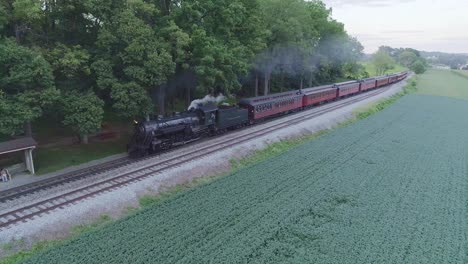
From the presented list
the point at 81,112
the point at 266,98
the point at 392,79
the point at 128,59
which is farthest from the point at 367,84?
the point at 81,112

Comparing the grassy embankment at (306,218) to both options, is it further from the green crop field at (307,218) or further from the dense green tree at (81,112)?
the dense green tree at (81,112)

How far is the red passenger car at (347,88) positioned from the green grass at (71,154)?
3684cm

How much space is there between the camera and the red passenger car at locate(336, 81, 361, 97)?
174 ft

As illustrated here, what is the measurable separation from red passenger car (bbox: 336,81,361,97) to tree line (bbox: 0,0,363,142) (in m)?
22.0

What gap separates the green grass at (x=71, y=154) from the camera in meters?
22.6

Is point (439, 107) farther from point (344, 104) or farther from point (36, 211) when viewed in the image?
point (36, 211)

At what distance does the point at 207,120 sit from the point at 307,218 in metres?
14.2

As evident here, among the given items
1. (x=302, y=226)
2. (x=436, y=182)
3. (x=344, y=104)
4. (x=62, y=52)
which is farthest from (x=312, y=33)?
(x=302, y=226)

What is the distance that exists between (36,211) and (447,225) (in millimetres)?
19277

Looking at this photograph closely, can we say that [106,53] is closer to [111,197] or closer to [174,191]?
[111,197]

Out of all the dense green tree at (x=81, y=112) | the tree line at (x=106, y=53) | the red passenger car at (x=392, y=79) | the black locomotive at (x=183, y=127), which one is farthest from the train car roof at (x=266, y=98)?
the red passenger car at (x=392, y=79)

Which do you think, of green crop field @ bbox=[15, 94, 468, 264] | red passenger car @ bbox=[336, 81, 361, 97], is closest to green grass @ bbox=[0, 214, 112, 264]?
green crop field @ bbox=[15, 94, 468, 264]

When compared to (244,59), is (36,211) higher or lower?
lower

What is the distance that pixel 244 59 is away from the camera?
110 ft
